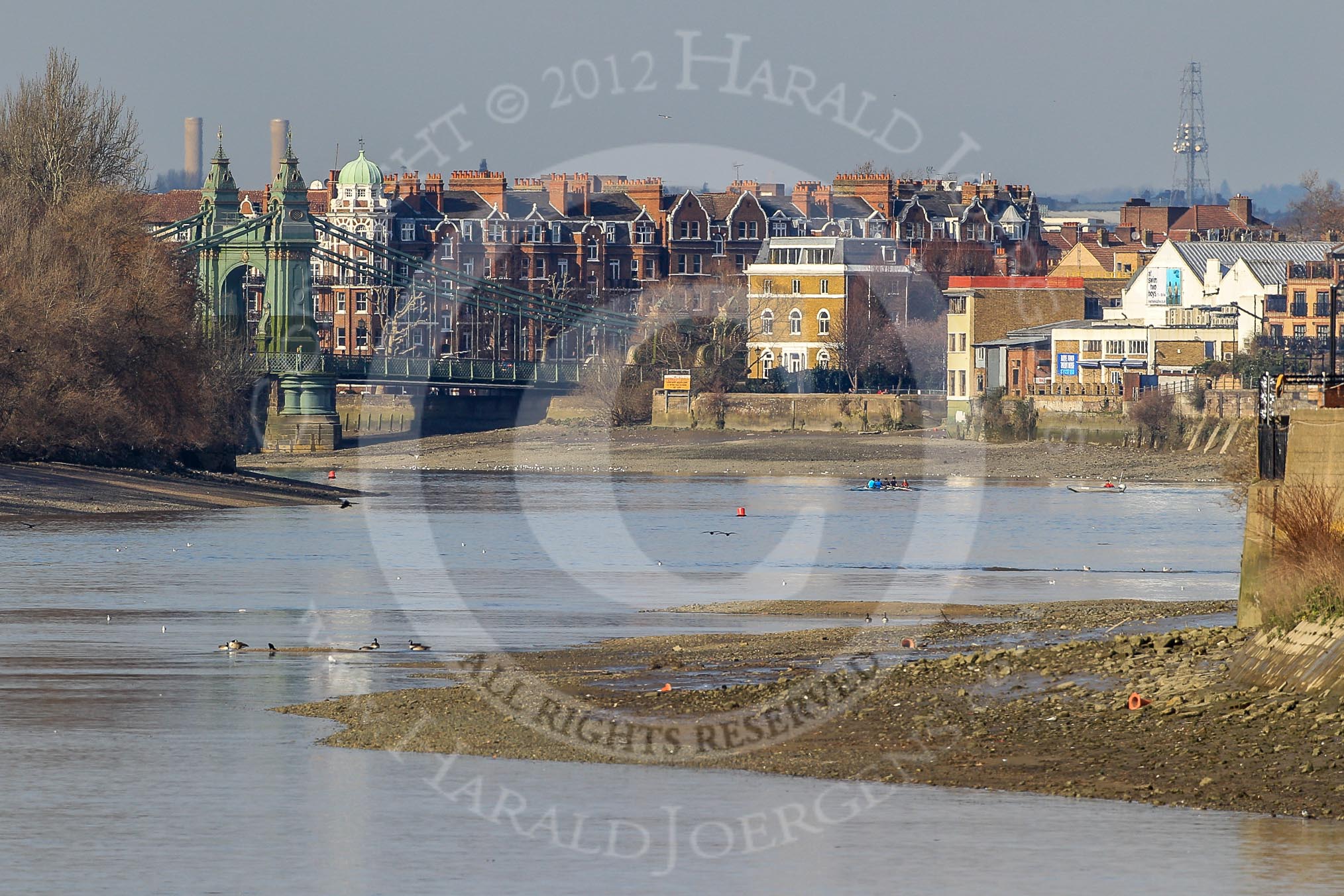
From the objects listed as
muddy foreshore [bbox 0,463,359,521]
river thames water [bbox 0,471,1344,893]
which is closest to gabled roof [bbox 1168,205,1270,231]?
muddy foreshore [bbox 0,463,359,521]

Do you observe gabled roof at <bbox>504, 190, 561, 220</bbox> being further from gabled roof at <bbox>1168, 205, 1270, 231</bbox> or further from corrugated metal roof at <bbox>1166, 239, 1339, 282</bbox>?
corrugated metal roof at <bbox>1166, 239, 1339, 282</bbox>

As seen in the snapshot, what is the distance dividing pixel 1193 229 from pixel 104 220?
8115 centimetres

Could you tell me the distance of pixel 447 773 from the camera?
1823 cm

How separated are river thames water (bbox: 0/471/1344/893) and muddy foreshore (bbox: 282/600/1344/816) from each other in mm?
530

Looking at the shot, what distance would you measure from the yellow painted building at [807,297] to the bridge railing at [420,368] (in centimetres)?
974

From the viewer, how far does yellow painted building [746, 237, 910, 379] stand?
354 feet

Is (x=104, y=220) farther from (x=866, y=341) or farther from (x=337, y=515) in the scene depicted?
(x=866, y=341)

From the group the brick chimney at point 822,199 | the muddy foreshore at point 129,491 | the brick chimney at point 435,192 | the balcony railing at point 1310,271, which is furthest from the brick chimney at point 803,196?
the muddy foreshore at point 129,491

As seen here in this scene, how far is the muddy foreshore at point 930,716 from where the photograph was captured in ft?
55.4

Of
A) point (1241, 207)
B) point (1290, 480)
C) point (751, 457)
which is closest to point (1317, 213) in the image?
point (1241, 207)

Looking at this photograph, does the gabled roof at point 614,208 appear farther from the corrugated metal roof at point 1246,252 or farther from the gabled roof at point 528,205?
the corrugated metal roof at point 1246,252

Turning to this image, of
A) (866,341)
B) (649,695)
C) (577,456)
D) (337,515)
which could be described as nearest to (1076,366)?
(866,341)

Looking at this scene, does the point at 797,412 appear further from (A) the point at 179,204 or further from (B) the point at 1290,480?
(B) the point at 1290,480

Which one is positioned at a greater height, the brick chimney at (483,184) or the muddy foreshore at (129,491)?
the brick chimney at (483,184)
